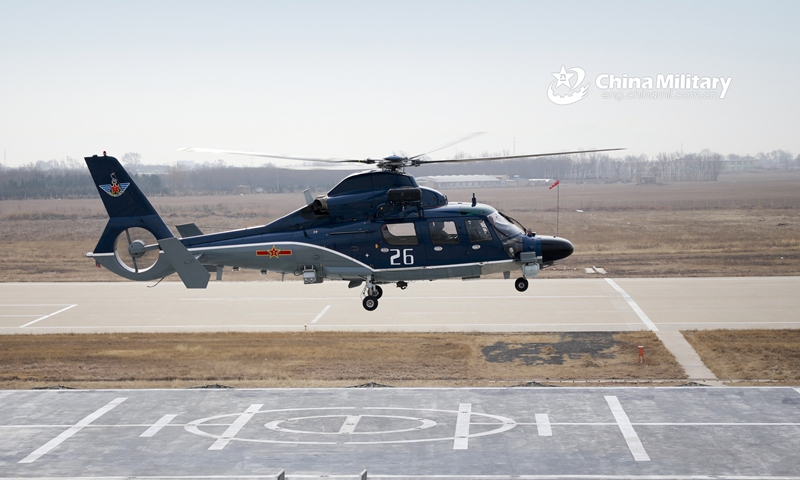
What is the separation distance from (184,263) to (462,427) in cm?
1211

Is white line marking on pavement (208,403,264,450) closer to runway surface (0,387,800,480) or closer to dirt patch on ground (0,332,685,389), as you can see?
runway surface (0,387,800,480)

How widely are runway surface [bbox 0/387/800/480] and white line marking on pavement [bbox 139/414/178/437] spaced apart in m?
0.05

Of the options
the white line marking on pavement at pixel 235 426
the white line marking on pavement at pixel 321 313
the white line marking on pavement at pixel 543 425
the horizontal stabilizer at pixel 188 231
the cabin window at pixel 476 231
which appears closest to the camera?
the cabin window at pixel 476 231

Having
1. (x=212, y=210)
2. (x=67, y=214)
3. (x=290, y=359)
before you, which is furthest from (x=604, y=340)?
(x=67, y=214)

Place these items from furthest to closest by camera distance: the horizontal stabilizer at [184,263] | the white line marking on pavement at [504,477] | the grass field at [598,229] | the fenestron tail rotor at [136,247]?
1. the grass field at [598,229]
2. the fenestron tail rotor at [136,247]
3. the horizontal stabilizer at [184,263]
4. the white line marking on pavement at [504,477]

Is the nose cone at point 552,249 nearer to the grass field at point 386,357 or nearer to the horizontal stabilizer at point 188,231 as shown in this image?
the grass field at point 386,357

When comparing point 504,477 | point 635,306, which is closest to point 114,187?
point 504,477

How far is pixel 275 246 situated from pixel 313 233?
1.39 metres

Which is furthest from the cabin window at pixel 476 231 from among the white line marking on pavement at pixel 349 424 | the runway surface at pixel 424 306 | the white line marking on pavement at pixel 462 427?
the runway surface at pixel 424 306

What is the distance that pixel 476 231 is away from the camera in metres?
27.1

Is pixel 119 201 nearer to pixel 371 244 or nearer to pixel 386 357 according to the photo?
pixel 371 244

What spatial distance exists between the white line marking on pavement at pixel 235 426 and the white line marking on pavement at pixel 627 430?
47.7 feet

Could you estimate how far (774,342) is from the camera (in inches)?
1633

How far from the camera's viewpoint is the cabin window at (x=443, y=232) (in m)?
26.9
